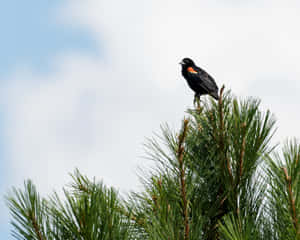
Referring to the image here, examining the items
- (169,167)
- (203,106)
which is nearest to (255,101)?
(203,106)

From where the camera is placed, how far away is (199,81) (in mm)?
7707

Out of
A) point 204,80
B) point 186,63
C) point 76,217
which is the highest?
point 186,63

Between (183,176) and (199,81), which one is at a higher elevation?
(199,81)

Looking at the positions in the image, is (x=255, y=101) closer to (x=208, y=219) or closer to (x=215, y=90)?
(x=208, y=219)

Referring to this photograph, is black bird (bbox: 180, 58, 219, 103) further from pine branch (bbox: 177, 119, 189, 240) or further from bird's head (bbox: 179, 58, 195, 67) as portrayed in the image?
pine branch (bbox: 177, 119, 189, 240)

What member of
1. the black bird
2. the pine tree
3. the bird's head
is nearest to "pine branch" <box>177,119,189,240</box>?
the pine tree

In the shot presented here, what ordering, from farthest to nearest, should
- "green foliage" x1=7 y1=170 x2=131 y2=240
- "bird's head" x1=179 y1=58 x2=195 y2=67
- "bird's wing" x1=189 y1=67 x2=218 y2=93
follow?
"bird's head" x1=179 y1=58 x2=195 y2=67 < "bird's wing" x1=189 y1=67 x2=218 y2=93 < "green foliage" x1=7 y1=170 x2=131 y2=240

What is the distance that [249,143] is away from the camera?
109 inches

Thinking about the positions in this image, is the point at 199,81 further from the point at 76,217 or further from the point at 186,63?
the point at 76,217

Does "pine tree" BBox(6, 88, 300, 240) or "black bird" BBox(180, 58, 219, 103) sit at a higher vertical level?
"black bird" BBox(180, 58, 219, 103)

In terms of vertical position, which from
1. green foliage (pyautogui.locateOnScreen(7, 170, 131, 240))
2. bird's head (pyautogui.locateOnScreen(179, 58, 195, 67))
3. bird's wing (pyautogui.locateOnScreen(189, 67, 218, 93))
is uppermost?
bird's head (pyautogui.locateOnScreen(179, 58, 195, 67))

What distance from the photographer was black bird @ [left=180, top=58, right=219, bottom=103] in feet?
24.8

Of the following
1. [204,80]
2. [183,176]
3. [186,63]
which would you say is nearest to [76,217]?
[183,176]

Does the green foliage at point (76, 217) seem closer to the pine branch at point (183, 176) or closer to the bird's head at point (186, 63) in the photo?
the pine branch at point (183, 176)
